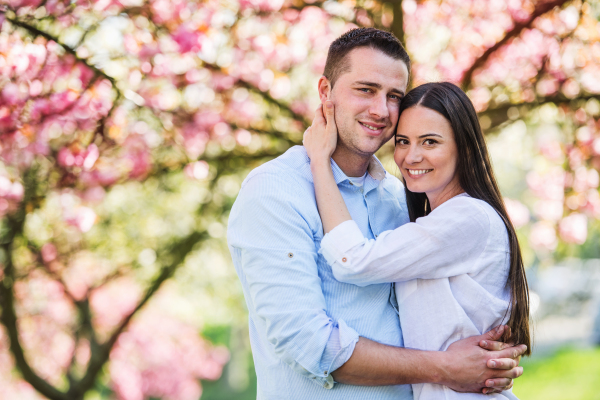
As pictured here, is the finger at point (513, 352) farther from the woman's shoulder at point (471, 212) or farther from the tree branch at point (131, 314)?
the tree branch at point (131, 314)

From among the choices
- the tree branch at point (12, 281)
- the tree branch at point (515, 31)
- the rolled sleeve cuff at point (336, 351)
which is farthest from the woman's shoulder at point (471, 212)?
the tree branch at point (12, 281)

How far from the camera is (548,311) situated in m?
12.8

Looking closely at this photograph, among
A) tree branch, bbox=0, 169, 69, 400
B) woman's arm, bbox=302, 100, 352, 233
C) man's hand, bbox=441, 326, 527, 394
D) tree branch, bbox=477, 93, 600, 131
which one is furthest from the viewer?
tree branch, bbox=477, 93, 600, 131

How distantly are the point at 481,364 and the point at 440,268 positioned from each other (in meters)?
0.35

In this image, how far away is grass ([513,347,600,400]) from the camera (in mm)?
7867

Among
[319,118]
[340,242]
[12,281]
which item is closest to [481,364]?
[340,242]

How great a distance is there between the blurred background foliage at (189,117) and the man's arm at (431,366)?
628 mm

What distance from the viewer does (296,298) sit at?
5.24ft

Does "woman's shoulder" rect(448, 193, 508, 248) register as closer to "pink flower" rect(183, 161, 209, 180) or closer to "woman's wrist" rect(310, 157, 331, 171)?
"woman's wrist" rect(310, 157, 331, 171)

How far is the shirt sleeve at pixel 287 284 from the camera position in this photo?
5.19 ft

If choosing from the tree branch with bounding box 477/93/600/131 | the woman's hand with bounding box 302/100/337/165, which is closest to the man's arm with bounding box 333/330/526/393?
the woman's hand with bounding box 302/100/337/165

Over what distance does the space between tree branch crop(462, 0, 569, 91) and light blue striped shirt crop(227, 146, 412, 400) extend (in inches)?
88.2

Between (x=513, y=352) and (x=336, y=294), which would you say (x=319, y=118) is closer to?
(x=336, y=294)

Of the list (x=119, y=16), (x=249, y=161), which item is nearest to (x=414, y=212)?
(x=249, y=161)
